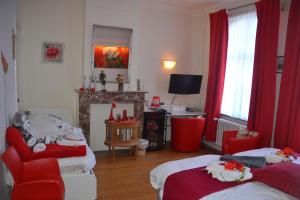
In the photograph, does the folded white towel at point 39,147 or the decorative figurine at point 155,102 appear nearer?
the folded white towel at point 39,147

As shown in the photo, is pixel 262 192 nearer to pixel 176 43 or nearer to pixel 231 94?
pixel 231 94

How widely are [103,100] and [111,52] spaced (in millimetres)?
863

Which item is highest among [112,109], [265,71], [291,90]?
[265,71]

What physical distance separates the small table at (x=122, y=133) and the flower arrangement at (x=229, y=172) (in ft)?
7.05

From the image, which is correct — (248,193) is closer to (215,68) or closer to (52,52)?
(215,68)

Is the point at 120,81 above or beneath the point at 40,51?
beneath

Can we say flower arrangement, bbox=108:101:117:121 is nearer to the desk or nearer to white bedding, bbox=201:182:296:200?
the desk

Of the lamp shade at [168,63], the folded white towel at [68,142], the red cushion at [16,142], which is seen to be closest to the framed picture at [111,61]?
the lamp shade at [168,63]

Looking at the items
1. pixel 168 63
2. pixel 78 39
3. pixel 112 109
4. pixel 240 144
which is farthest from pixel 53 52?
pixel 240 144

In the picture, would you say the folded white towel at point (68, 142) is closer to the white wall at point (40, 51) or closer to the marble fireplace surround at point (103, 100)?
the marble fireplace surround at point (103, 100)

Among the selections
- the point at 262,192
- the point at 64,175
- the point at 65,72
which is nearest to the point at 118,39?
the point at 65,72

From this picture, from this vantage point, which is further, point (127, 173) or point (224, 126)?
point (224, 126)

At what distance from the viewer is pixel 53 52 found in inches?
169

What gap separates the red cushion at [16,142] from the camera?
2.62 meters
